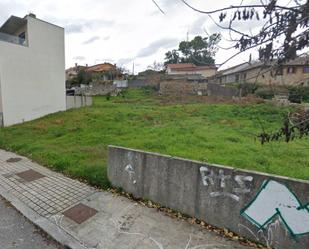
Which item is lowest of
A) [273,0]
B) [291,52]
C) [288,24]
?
[291,52]

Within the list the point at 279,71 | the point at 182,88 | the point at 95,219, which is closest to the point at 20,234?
the point at 95,219

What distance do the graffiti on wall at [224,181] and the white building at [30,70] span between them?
1326 cm

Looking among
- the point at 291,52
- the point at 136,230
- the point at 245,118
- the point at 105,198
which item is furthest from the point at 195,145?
the point at 245,118

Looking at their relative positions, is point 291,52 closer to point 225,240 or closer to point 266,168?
point 225,240

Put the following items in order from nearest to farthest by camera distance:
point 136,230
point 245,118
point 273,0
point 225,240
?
1. point 273,0
2. point 225,240
3. point 136,230
4. point 245,118

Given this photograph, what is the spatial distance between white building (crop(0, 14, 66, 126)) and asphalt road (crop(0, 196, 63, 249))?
1099 centimetres

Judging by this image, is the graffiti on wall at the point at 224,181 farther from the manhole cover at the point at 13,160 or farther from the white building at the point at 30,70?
the white building at the point at 30,70

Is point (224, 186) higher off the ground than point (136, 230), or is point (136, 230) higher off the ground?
point (224, 186)

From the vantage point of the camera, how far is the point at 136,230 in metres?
3.22

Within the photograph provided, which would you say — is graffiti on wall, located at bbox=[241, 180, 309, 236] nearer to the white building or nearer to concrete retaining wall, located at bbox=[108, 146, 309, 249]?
concrete retaining wall, located at bbox=[108, 146, 309, 249]

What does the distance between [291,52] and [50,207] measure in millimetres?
4263

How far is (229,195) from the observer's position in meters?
3.05

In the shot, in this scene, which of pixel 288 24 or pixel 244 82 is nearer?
pixel 288 24

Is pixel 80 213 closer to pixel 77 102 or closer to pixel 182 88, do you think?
pixel 77 102
